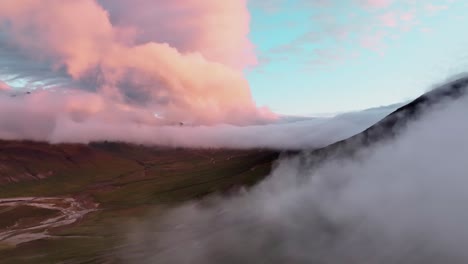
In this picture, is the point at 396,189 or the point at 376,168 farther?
the point at 376,168

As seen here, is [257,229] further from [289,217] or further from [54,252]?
[54,252]

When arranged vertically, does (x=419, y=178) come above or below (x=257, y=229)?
above

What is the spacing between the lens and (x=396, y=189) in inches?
6363

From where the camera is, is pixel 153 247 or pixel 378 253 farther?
pixel 153 247

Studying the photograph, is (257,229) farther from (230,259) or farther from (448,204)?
(448,204)

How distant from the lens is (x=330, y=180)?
631 feet

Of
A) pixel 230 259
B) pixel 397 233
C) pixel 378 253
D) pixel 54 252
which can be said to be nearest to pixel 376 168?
pixel 397 233

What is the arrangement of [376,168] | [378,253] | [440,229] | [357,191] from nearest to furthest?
[378,253], [440,229], [357,191], [376,168]

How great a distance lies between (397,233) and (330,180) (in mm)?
75565

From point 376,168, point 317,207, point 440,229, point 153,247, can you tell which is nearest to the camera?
point 440,229

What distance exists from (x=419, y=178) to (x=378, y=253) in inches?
2909

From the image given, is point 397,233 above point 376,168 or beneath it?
beneath

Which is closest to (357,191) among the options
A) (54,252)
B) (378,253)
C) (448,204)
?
(448,204)

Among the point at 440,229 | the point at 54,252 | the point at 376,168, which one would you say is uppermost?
the point at 376,168
